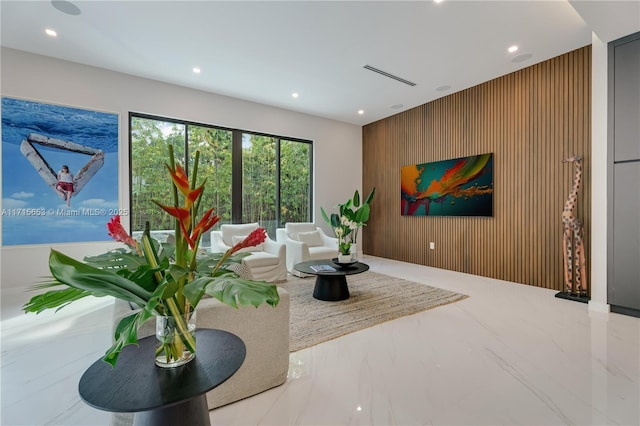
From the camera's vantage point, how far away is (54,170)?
4008mm

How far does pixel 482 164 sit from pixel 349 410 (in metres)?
4.38

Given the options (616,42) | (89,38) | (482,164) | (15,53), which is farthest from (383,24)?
(15,53)

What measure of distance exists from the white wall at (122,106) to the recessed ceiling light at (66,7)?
1.34 m

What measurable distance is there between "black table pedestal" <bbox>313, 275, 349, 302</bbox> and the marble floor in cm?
81

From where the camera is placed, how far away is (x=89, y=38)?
3.52 metres

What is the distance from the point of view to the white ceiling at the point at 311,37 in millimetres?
2936

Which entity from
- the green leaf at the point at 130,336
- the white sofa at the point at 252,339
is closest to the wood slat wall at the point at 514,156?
the white sofa at the point at 252,339

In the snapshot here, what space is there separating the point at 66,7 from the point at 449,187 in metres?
5.57

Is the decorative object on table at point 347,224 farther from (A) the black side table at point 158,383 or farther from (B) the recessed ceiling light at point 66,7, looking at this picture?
(B) the recessed ceiling light at point 66,7

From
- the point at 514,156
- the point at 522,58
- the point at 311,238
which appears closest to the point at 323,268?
the point at 311,238

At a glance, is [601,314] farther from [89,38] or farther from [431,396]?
[89,38]

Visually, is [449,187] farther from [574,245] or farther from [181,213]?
[181,213]

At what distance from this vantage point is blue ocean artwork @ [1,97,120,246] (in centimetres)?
379

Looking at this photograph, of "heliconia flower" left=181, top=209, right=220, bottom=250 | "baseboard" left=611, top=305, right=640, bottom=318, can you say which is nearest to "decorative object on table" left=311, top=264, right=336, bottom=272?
"heliconia flower" left=181, top=209, right=220, bottom=250
